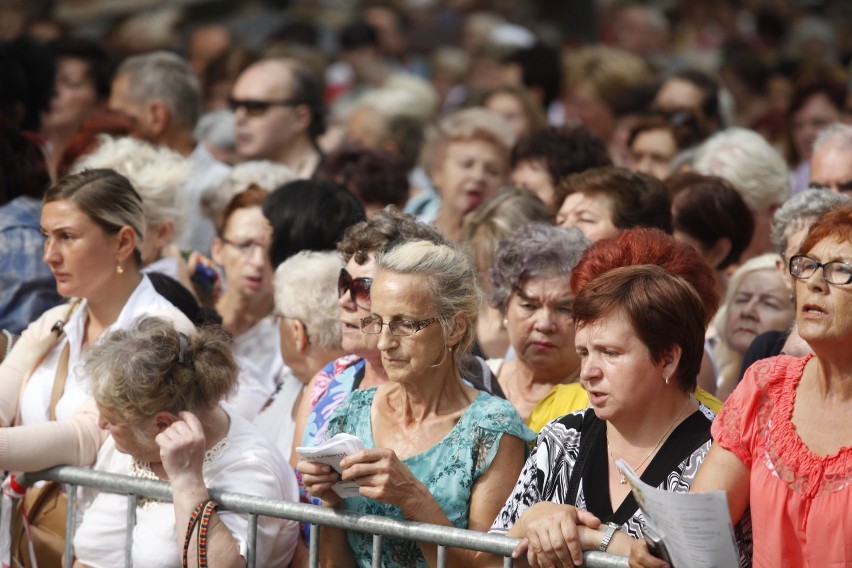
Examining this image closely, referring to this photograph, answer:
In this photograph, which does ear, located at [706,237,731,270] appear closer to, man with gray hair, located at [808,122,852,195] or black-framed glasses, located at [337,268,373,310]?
man with gray hair, located at [808,122,852,195]

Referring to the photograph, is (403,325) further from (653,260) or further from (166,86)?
(166,86)

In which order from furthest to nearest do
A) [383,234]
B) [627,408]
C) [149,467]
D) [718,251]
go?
[718,251]
[383,234]
[149,467]
[627,408]

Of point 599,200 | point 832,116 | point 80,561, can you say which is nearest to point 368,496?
point 80,561

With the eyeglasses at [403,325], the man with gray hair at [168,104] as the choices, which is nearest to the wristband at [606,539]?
the eyeglasses at [403,325]

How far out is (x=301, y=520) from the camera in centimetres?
379

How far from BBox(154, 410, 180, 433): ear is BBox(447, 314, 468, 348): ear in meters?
0.94

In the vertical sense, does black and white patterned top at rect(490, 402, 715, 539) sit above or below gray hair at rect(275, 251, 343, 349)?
below

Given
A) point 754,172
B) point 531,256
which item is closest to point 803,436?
point 531,256

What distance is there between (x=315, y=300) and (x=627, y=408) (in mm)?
1810

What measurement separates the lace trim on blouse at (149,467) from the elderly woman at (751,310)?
2055 millimetres

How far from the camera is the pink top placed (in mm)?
3076

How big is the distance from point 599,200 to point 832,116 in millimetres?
4176

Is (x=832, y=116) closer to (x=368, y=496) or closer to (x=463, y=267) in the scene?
(x=463, y=267)

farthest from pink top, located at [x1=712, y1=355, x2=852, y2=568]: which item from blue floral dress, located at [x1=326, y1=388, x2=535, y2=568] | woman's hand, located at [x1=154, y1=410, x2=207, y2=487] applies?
woman's hand, located at [x1=154, y1=410, x2=207, y2=487]
